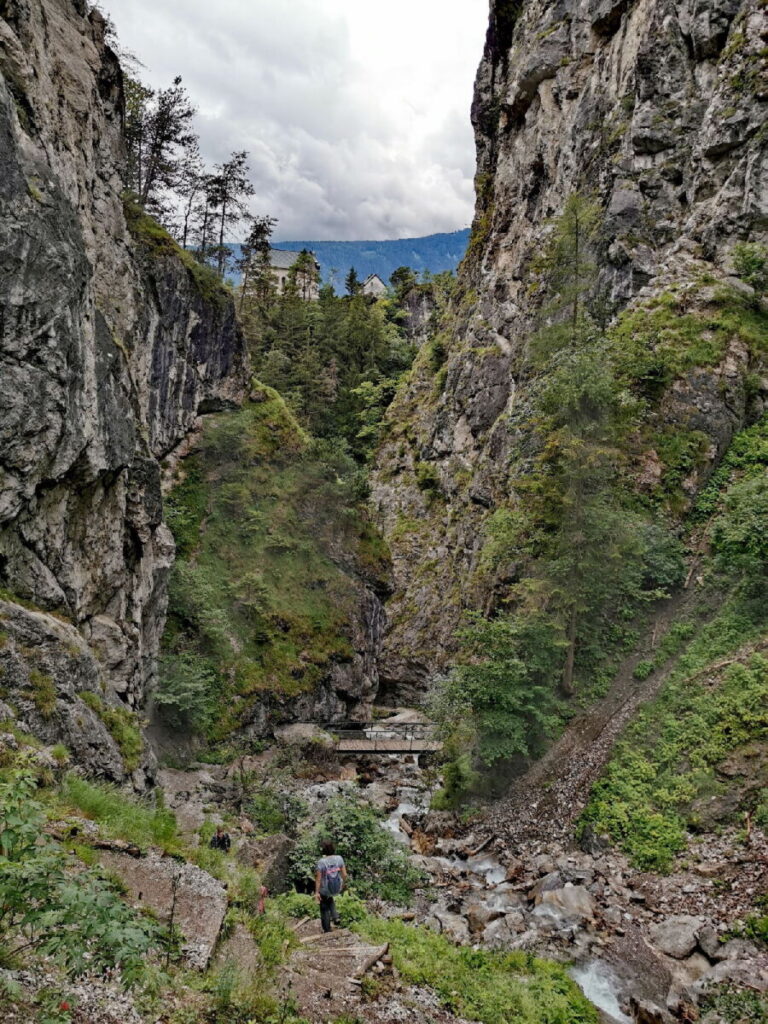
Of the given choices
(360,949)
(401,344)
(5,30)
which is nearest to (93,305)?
(5,30)

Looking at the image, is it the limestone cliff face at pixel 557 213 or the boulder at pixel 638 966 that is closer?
the boulder at pixel 638 966

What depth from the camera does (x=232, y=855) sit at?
1177cm

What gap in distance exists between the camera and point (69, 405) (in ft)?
43.9

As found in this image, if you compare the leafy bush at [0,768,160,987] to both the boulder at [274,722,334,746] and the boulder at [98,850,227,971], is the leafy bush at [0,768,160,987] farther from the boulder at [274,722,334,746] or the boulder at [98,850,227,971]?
the boulder at [274,722,334,746]

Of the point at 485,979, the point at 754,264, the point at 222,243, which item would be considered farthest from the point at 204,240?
the point at 485,979

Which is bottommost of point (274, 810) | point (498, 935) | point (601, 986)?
point (274, 810)

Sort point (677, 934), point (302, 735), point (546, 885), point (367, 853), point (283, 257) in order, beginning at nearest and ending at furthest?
point (677, 934) → point (546, 885) → point (367, 853) → point (302, 735) → point (283, 257)

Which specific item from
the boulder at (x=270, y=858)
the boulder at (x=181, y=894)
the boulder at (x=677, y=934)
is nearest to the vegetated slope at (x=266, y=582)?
the boulder at (x=270, y=858)

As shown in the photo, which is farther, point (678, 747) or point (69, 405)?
point (678, 747)

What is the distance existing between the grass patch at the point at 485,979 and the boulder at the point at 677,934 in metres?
2.00

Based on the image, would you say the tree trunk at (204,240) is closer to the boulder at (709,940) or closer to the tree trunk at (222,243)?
the tree trunk at (222,243)

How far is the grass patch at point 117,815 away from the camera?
27.9 ft

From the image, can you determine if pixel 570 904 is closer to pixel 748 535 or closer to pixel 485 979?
pixel 485 979

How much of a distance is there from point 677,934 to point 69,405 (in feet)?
54.9
